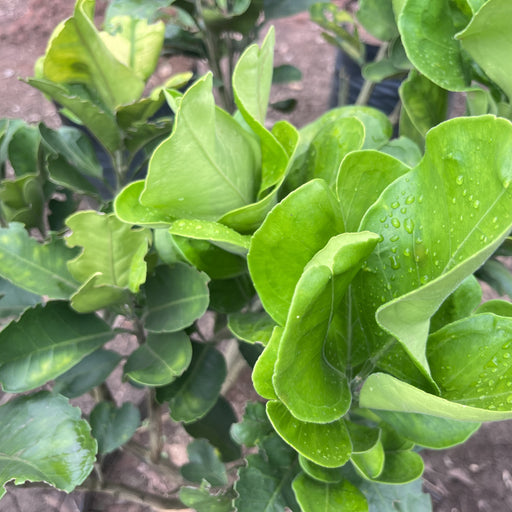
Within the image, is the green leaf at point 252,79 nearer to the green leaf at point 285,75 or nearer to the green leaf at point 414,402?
the green leaf at point 414,402

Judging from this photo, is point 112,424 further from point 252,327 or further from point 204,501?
point 252,327

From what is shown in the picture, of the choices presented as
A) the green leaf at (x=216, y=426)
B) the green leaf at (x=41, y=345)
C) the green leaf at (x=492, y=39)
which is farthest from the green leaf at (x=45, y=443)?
the green leaf at (x=492, y=39)

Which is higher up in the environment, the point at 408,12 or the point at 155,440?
the point at 408,12

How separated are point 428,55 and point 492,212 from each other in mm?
290

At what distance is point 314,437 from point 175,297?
273mm

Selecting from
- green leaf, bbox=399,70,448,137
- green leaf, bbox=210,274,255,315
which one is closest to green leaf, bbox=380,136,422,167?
green leaf, bbox=399,70,448,137

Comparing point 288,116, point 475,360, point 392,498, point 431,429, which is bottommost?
point 288,116

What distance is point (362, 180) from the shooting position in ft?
1.68

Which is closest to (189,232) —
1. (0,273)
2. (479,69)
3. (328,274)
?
(328,274)

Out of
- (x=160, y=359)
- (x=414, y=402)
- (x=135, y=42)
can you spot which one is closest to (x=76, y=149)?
(x=135, y=42)

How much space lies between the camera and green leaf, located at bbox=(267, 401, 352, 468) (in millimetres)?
479

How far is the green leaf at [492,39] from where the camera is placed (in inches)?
18.7

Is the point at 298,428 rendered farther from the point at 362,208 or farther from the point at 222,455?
the point at 222,455

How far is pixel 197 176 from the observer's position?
1.65ft
